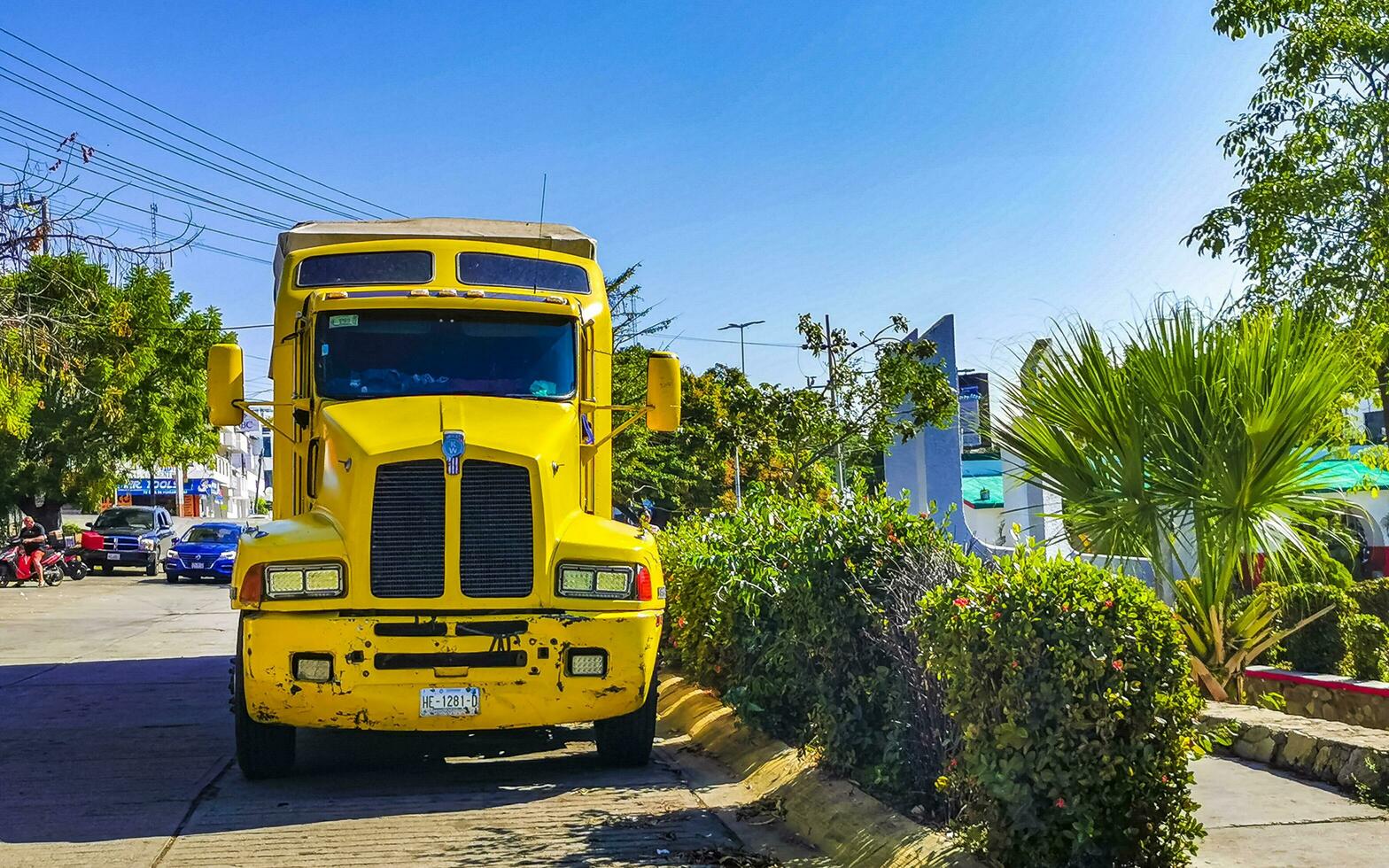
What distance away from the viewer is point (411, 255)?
8.84m

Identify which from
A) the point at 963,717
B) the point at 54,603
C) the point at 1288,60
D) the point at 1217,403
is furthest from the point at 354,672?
the point at 54,603

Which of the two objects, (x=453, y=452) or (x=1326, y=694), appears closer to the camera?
(x=453, y=452)

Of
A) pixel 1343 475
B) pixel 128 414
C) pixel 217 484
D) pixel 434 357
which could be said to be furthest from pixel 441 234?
pixel 217 484

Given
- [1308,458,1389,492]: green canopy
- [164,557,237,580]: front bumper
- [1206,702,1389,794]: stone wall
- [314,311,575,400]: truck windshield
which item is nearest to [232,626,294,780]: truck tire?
[314,311,575,400]: truck windshield

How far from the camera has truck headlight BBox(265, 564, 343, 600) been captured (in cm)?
730

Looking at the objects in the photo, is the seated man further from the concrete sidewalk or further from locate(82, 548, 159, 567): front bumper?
the concrete sidewalk

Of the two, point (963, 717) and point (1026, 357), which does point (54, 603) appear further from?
point (963, 717)

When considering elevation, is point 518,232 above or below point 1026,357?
above

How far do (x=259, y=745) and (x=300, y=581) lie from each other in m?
1.18

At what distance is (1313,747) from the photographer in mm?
6961

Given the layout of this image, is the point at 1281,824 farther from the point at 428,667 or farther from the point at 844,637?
the point at 428,667

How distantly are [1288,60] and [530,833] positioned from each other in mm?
8227

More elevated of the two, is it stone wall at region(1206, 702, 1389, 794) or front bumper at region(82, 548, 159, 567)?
front bumper at region(82, 548, 159, 567)

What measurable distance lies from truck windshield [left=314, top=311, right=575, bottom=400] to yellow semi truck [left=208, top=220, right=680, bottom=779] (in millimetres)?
11
